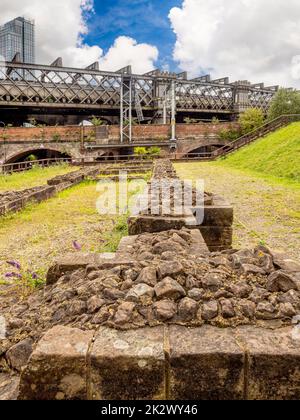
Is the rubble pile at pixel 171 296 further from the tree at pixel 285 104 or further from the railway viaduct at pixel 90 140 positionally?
the tree at pixel 285 104

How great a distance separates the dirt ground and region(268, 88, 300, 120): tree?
23741mm

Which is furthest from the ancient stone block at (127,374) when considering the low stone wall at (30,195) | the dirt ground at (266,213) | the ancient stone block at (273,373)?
the low stone wall at (30,195)

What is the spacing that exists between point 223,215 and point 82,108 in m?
34.4

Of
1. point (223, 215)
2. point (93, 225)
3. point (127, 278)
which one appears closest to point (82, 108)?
point (93, 225)

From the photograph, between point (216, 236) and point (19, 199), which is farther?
point (19, 199)

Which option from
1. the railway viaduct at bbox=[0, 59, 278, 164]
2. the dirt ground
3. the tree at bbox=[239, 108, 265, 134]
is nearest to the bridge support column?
the railway viaduct at bbox=[0, 59, 278, 164]

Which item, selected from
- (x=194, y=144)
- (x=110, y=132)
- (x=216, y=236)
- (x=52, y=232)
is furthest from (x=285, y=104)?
(x=216, y=236)

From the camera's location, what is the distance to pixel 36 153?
32.2m

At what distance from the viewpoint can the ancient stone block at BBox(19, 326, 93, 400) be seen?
1.64m

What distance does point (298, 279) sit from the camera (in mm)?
2350

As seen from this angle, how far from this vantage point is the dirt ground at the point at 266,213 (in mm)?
5820

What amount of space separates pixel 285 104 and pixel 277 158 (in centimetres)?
1831

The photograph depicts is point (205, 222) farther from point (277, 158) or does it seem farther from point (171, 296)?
point (277, 158)
